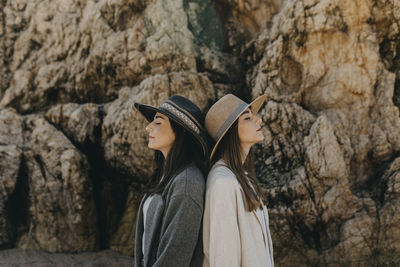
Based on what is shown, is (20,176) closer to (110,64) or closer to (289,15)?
(110,64)

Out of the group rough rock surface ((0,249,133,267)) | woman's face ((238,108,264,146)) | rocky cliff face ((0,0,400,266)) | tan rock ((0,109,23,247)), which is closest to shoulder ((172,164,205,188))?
woman's face ((238,108,264,146))

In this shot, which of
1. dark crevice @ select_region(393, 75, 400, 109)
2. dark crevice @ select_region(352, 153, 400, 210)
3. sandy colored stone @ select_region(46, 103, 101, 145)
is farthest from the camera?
sandy colored stone @ select_region(46, 103, 101, 145)

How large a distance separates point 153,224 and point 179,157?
0.52 meters

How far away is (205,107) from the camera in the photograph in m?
6.14

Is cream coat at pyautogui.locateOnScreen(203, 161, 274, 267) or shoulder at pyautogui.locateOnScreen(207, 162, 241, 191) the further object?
shoulder at pyautogui.locateOnScreen(207, 162, 241, 191)

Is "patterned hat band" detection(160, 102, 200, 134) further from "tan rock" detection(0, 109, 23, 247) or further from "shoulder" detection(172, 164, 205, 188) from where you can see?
"tan rock" detection(0, 109, 23, 247)

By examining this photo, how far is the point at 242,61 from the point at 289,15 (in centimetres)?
157

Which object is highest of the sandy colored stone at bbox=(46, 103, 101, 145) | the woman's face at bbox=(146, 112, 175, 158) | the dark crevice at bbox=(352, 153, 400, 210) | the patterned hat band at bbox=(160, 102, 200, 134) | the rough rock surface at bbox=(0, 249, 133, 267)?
the patterned hat band at bbox=(160, 102, 200, 134)

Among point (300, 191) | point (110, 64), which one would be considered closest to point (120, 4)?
point (110, 64)

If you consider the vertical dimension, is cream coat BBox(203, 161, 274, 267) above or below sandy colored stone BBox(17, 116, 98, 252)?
above

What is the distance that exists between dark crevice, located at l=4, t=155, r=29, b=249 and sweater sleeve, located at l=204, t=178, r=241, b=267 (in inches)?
220

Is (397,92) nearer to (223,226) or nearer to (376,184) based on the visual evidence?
(376,184)

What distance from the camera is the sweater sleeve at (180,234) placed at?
189 cm

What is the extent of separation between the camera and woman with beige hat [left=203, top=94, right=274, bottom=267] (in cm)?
186
